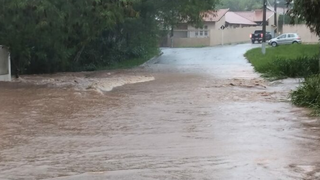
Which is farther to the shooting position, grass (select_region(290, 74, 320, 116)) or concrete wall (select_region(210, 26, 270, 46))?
concrete wall (select_region(210, 26, 270, 46))

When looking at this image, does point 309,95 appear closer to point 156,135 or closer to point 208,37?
point 156,135

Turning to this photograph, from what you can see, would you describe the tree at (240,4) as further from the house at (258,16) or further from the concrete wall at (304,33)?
the concrete wall at (304,33)

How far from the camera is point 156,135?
10133 mm

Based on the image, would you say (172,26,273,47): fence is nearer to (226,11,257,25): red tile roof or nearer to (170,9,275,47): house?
(170,9,275,47): house

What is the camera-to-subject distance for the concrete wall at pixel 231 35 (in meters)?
62.0

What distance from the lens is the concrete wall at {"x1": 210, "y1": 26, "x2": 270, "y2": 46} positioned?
203ft

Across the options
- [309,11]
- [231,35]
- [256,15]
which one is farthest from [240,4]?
[309,11]

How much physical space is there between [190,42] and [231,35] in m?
6.30

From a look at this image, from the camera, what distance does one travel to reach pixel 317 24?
720 inches

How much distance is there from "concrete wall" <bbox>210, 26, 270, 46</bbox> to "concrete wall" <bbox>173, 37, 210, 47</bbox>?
0.68m

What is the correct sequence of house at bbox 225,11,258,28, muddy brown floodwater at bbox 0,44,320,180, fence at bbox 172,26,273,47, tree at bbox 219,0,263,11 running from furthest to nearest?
tree at bbox 219,0,263,11
house at bbox 225,11,258,28
fence at bbox 172,26,273,47
muddy brown floodwater at bbox 0,44,320,180

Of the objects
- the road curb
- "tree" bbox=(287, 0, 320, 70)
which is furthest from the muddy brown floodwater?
the road curb

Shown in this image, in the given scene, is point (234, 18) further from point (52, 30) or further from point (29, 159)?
point (29, 159)

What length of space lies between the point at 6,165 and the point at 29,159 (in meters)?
0.46
